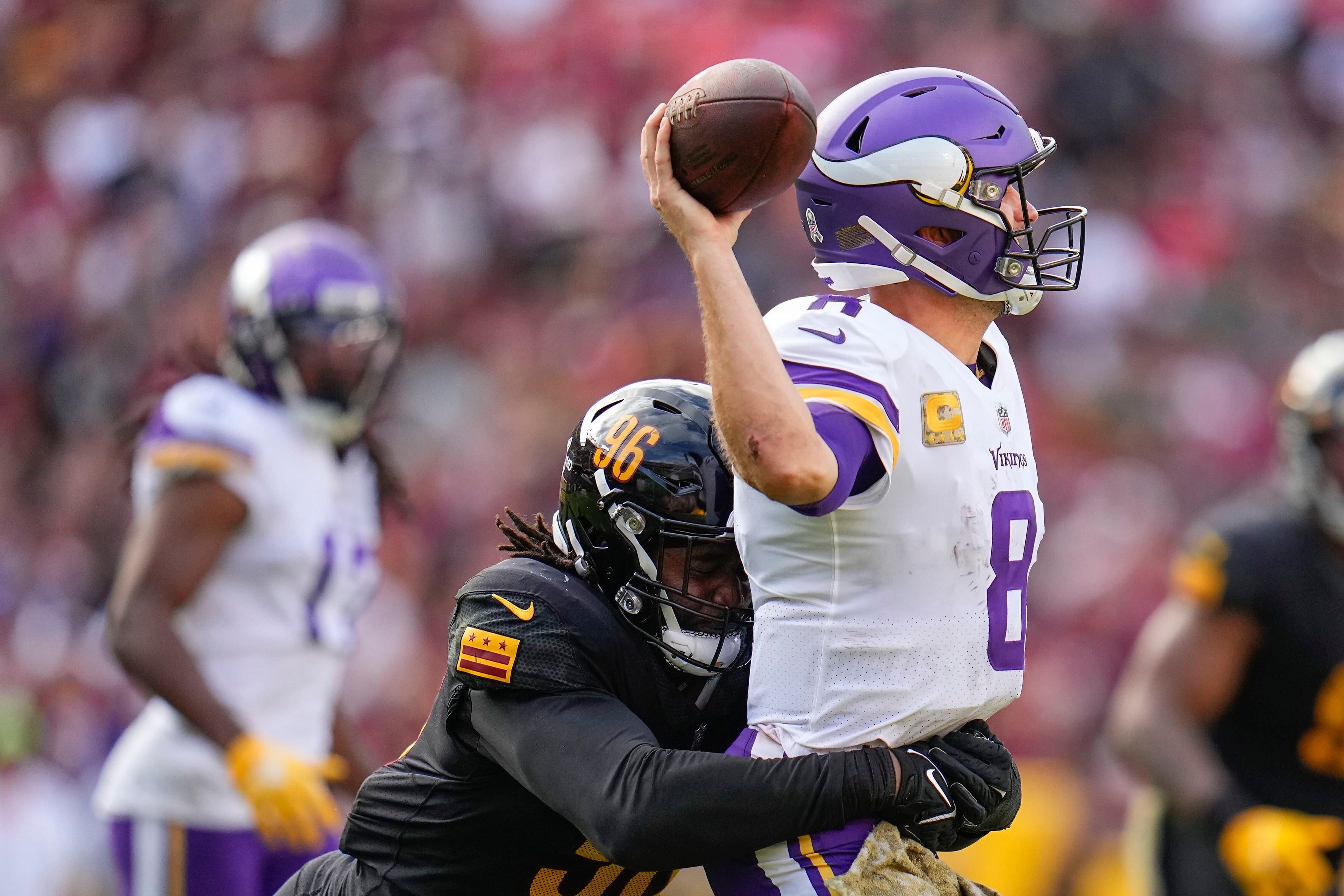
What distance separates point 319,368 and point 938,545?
272cm

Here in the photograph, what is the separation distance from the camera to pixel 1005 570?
2.61 m

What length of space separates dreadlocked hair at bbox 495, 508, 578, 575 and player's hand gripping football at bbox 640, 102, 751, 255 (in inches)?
26.5

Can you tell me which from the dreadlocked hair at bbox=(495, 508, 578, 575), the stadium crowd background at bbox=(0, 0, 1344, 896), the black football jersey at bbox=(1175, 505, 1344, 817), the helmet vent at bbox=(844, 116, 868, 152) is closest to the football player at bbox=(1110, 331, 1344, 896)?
the black football jersey at bbox=(1175, 505, 1344, 817)

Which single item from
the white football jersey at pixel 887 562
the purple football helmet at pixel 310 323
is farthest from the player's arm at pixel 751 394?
the purple football helmet at pixel 310 323

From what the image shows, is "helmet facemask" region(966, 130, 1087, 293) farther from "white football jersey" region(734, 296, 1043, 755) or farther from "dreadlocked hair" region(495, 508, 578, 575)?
"dreadlocked hair" region(495, 508, 578, 575)

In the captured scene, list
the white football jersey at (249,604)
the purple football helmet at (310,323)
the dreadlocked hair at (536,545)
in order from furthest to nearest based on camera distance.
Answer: the purple football helmet at (310,323)
the white football jersey at (249,604)
the dreadlocked hair at (536,545)

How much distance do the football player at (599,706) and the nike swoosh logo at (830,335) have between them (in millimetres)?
398

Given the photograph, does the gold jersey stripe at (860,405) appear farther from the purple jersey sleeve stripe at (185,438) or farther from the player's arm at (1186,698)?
the player's arm at (1186,698)

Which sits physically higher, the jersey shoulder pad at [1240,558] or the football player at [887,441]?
the football player at [887,441]

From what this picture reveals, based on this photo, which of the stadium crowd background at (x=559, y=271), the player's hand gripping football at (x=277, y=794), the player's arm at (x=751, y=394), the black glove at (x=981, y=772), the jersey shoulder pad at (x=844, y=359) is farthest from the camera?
the stadium crowd background at (x=559, y=271)

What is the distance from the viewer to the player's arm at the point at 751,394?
89.2 inches

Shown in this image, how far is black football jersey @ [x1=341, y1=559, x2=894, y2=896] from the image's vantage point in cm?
242

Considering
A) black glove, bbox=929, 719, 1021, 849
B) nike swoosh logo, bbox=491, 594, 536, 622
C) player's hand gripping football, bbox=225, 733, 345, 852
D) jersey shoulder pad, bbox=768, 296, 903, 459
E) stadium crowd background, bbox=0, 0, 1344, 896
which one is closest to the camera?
jersey shoulder pad, bbox=768, 296, 903, 459

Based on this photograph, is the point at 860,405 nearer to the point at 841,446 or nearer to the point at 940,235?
the point at 841,446
